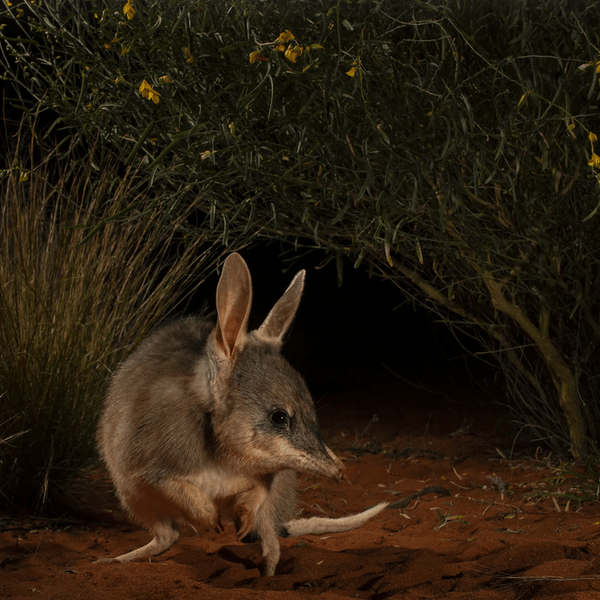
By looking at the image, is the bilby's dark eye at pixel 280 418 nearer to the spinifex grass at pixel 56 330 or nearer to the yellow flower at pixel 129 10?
the spinifex grass at pixel 56 330

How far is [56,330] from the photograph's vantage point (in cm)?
432

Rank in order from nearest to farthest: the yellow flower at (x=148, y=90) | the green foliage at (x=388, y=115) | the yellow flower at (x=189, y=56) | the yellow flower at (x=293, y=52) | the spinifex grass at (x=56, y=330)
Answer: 1. the yellow flower at (x=293, y=52)
2. the yellow flower at (x=148, y=90)
3. the yellow flower at (x=189, y=56)
4. the green foliage at (x=388, y=115)
5. the spinifex grass at (x=56, y=330)

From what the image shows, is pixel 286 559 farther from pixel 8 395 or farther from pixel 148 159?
pixel 148 159

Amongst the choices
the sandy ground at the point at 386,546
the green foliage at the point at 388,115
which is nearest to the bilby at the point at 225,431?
the sandy ground at the point at 386,546

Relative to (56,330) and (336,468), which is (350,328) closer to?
(56,330)

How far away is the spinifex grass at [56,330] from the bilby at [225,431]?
0.70 meters

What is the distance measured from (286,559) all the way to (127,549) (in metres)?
0.79

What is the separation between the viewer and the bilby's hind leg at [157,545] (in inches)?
139

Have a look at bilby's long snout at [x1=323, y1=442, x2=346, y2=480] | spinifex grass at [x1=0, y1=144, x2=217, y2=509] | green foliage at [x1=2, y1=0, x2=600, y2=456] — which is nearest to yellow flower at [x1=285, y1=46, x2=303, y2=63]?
green foliage at [x1=2, y1=0, x2=600, y2=456]

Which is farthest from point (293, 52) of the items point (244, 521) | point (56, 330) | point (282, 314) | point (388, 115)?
point (56, 330)

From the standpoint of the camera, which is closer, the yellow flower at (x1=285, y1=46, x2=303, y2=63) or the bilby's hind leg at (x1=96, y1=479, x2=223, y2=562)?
the yellow flower at (x1=285, y1=46, x2=303, y2=63)

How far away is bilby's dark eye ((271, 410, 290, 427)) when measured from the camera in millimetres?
3164

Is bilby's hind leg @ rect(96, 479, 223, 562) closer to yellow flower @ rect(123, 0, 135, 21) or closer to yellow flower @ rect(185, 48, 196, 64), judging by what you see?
yellow flower @ rect(185, 48, 196, 64)

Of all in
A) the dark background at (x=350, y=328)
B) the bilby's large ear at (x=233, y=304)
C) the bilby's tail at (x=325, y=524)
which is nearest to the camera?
the bilby's large ear at (x=233, y=304)
